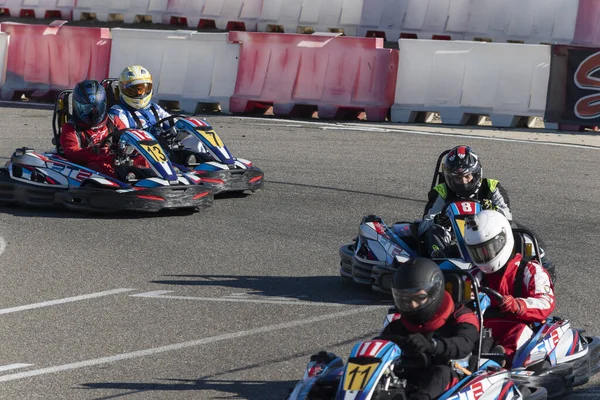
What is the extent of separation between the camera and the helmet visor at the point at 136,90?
1197 centimetres

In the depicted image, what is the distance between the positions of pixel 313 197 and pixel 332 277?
3071 mm

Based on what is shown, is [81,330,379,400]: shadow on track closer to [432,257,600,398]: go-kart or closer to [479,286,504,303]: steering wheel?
[432,257,600,398]: go-kart

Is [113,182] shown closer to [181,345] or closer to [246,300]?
[246,300]

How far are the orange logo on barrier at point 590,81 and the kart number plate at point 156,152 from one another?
21.5 feet

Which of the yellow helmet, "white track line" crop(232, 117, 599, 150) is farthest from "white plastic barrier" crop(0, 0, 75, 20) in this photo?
the yellow helmet

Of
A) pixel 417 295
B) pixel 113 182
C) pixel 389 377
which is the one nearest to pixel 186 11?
pixel 113 182

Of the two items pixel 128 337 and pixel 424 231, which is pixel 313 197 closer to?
pixel 424 231

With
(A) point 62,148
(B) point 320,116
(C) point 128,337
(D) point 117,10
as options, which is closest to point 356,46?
(B) point 320,116

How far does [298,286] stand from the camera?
27.1 ft

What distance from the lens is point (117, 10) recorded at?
2309 centimetres

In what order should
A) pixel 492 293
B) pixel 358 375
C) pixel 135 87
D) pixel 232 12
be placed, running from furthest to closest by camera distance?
pixel 232 12
pixel 135 87
pixel 492 293
pixel 358 375

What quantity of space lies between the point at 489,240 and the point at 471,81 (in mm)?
9813

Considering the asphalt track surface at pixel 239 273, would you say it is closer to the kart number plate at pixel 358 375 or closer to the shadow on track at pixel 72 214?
the shadow on track at pixel 72 214

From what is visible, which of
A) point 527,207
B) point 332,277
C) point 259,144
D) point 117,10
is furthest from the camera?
point 117,10
